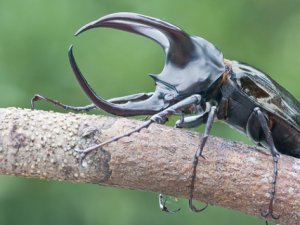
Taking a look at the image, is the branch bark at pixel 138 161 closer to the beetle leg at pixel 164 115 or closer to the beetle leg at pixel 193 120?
the beetle leg at pixel 164 115

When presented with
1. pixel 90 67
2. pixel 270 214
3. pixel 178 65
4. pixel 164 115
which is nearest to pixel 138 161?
pixel 164 115

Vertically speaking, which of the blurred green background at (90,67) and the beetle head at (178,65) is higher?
the beetle head at (178,65)

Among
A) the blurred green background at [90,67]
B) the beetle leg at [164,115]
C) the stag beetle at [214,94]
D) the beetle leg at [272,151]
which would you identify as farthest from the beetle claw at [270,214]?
the blurred green background at [90,67]

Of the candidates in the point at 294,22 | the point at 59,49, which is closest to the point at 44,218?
the point at 59,49

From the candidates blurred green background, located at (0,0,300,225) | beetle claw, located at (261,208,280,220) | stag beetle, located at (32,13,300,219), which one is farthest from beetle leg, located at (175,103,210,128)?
blurred green background, located at (0,0,300,225)

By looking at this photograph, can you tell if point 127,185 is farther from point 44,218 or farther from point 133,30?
point 44,218

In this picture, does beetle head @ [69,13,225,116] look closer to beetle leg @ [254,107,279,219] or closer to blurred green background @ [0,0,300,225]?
beetle leg @ [254,107,279,219]

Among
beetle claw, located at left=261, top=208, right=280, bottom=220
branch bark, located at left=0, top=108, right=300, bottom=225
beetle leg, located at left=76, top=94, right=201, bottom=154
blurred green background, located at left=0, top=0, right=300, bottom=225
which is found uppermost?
beetle leg, located at left=76, top=94, right=201, bottom=154
